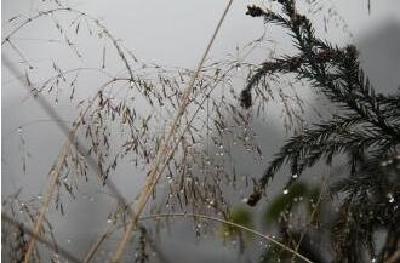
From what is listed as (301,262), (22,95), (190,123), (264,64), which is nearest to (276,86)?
(264,64)

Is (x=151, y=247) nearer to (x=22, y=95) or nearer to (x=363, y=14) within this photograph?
(x=22, y=95)

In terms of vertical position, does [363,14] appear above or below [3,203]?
above

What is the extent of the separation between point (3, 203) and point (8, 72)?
0.84 ft

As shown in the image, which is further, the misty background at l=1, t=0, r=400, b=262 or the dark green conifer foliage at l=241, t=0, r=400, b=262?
the misty background at l=1, t=0, r=400, b=262

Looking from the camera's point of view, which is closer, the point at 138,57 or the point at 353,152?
the point at 353,152

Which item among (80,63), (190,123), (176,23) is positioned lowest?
(190,123)

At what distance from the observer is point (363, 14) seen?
1.15 meters

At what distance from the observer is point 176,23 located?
1.11m

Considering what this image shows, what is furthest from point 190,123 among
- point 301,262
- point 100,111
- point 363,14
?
point 363,14

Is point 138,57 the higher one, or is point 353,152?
point 138,57

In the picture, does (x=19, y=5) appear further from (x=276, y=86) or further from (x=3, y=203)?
(x=276, y=86)

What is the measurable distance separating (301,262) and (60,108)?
0.52 meters

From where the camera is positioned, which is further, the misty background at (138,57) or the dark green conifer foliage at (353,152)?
the misty background at (138,57)

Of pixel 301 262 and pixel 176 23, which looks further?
pixel 176 23
